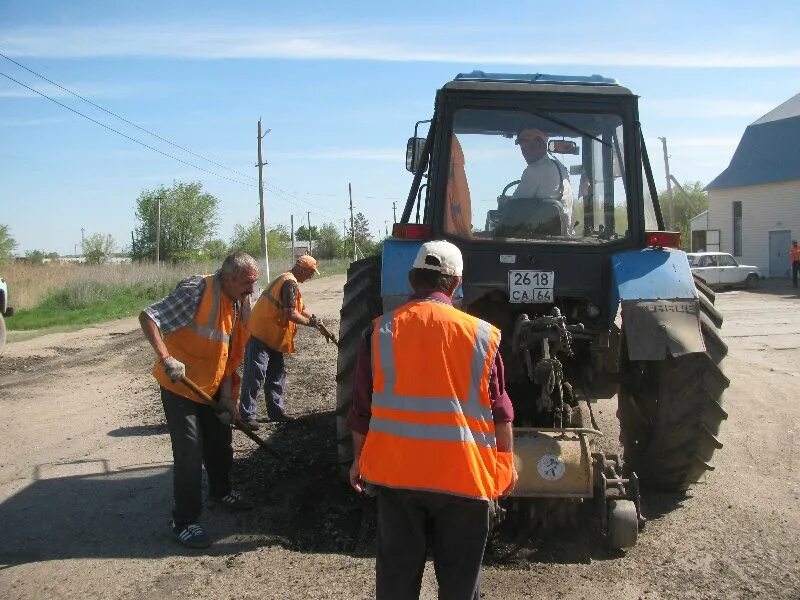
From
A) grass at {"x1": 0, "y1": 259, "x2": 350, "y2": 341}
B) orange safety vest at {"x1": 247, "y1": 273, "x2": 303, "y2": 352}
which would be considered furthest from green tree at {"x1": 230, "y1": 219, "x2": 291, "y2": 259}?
orange safety vest at {"x1": 247, "y1": 273, "x2": 303, "y2": 352}

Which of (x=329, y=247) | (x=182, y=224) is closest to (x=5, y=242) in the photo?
(x=182, y=224)

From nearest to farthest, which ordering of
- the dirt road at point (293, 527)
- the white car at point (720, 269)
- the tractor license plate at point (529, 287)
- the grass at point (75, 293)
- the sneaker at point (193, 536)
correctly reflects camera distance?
the dirt road at point (293, 527) < the sneaker at point (193, 536) < the tractor license plate at point (529, 287) < the grass at point (75, 293) < the white car at point (720, 269)

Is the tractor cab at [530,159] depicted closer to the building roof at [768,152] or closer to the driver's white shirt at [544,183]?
the driver's white shirt at [544,183]

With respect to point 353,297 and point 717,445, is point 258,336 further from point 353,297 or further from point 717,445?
point 717,445

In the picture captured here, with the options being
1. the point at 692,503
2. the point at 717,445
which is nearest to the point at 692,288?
the point at 717,445

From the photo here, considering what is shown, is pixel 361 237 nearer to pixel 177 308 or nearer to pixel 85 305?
pixel 85 305

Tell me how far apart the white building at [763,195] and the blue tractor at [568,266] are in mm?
28436

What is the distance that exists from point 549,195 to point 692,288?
3.55 ft

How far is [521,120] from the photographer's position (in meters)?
5.10

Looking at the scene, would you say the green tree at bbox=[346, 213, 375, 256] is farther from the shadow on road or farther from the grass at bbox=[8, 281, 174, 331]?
the shadow on road

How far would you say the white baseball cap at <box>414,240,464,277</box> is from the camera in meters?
2.88

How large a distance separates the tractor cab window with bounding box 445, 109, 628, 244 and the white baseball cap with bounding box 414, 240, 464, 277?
2.18 m

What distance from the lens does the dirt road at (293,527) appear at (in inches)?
154

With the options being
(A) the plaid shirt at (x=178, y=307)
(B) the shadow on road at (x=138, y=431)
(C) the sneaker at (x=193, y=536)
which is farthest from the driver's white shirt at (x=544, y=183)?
(B) the shadow on road at (x=138, y=431)
